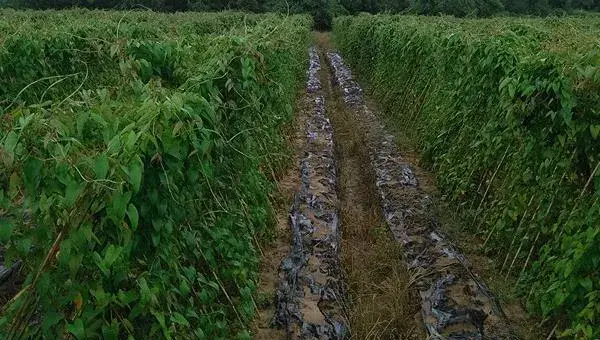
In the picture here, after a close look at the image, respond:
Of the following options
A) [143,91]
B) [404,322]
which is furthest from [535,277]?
[143,91]

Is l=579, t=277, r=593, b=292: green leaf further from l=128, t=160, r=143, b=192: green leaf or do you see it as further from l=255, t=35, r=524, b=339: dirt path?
l=128, t=160, r=143, b=192: green leaf

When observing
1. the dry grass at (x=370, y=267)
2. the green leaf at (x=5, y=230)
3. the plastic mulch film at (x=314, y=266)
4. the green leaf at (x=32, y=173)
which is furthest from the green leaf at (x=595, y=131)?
the green leaf at (x=5, y=230)

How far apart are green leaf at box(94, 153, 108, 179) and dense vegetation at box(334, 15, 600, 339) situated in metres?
2.79

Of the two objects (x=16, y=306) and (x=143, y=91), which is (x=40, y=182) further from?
(x=143, y=91)

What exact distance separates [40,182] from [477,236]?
4724 mm

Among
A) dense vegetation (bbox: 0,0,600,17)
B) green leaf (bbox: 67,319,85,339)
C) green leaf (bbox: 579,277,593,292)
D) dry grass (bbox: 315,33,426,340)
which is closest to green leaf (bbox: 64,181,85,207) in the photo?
green leaf (bbox: 67,319,85,339)

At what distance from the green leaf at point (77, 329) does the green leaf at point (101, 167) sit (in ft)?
1.92

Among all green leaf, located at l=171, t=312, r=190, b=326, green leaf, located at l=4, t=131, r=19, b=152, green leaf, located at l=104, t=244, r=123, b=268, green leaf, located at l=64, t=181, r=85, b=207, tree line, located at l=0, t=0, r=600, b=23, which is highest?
green leaf, located at l=4, t=131, r=19, b=152

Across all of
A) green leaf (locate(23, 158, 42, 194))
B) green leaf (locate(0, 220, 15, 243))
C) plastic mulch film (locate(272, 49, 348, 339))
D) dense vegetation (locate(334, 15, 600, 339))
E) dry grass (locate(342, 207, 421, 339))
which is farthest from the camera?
dry grass (locate(342, 207, 421, 339))

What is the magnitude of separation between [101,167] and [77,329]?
0.64m

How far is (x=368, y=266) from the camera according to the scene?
5.39 metres

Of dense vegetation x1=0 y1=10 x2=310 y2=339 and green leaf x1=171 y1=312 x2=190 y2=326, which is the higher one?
dense vegetation x1=0 y1=10 x2=310 y2=339

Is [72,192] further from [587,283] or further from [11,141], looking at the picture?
[587,283]

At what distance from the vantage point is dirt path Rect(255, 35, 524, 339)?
4152 mm
